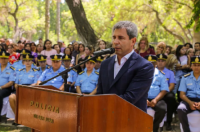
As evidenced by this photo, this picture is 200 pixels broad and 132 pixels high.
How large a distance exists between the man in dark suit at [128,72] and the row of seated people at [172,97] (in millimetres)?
3013

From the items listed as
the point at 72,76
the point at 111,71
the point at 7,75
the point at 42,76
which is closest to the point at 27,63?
the point at 7,75

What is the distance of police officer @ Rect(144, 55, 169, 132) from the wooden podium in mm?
3222

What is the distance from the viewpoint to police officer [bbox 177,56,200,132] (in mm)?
5164

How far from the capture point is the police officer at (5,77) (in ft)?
21.6

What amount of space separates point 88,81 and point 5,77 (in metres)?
2.17

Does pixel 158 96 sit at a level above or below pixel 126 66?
below

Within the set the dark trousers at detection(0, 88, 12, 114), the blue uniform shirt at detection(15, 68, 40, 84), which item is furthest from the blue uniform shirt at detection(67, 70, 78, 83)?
the dark trousers at detection(0, 88, 12, 114)

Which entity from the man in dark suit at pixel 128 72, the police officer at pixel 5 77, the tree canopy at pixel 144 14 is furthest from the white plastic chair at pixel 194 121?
the police officer at pixel 5 77

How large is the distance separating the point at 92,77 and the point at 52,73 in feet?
3.28

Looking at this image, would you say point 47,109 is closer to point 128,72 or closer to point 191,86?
point 128,72

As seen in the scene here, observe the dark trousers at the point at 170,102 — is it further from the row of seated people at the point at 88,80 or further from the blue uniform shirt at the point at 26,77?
the blue uniform shirt at the point at 26,77

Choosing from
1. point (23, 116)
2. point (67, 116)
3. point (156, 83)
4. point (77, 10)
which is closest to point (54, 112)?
point (67, 116)

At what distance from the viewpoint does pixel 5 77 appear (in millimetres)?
6828

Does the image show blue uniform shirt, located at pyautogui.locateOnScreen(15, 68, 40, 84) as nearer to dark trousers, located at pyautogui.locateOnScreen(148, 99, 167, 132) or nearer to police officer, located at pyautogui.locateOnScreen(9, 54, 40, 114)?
police officer, located at pyautogui.locateOnScreen(9, 54, 40, 114)
